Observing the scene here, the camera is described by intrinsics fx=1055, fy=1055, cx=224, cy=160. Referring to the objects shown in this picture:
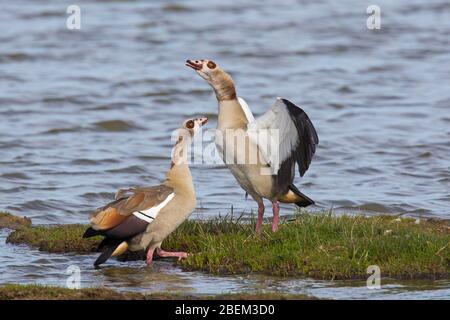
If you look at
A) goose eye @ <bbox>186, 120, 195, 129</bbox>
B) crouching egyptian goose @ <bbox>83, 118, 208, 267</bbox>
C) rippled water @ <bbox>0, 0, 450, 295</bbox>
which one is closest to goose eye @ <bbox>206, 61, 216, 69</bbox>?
goose eye @ <bbox>186, 120, 195, 129</bbox>

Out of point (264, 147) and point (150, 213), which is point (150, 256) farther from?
point (264, 147)

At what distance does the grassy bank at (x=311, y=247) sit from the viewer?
9219 mm

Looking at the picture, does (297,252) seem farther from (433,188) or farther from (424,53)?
(424,53)

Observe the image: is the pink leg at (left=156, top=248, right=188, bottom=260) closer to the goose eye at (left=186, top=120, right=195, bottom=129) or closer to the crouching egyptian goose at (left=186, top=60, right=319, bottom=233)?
the crouching egyptian goose at (left=186, top=60, right=319, bottom=233)

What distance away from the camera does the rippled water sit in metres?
14.6

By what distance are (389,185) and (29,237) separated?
5.84 metres

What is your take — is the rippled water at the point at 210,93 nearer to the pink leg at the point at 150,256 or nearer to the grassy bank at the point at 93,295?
the pink leg at the point at 150,256

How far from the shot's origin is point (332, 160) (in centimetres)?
1661

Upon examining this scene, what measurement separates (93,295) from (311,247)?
8.08 feet

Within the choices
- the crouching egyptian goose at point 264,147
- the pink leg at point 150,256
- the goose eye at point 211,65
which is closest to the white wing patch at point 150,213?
the pink leg at point 150,256

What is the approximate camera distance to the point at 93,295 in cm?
793

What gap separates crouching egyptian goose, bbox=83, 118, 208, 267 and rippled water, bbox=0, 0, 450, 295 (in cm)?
38

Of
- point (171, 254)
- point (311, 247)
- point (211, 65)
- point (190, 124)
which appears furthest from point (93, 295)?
point (211, 65)
